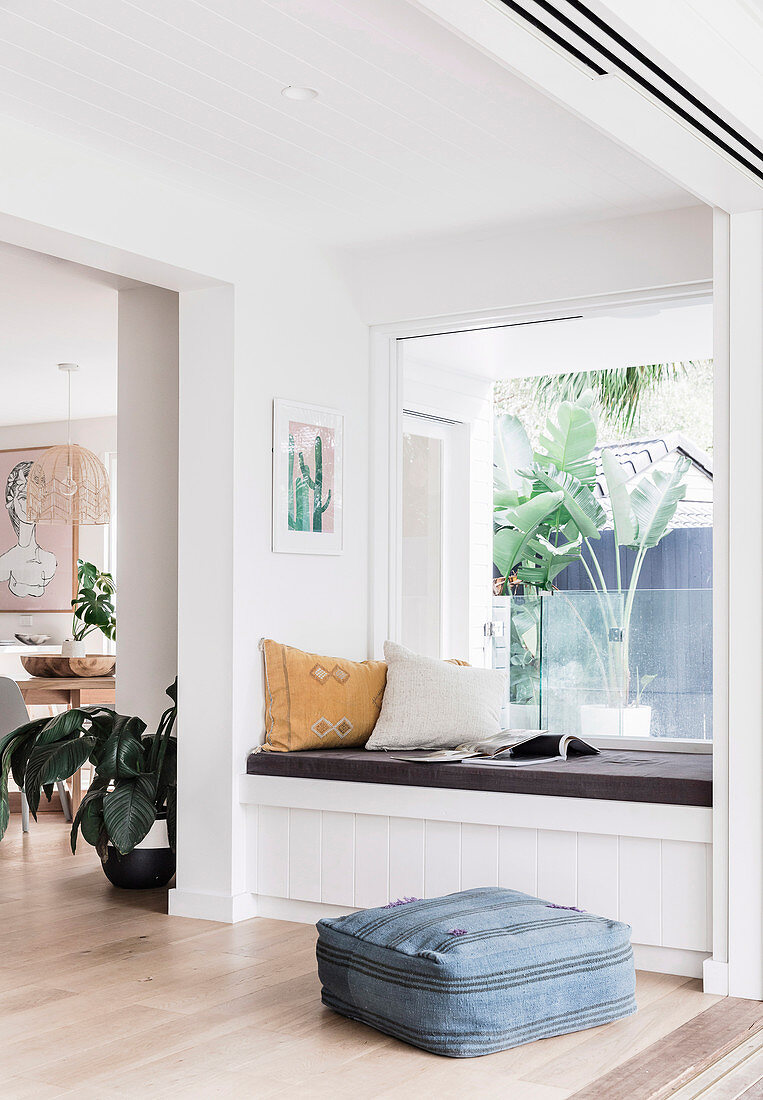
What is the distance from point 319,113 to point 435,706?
1.94 metres

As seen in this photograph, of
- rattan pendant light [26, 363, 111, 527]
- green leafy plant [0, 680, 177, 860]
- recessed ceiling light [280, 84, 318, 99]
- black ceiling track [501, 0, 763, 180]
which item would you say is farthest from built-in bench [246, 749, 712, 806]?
rattan pendant light [26, 363, 111, 527]

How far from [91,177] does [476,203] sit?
124 cm

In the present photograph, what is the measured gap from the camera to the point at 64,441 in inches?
346

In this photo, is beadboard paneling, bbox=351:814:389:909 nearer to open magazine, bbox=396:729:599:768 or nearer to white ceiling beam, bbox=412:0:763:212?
open magazine, bbox=396:729:599:768

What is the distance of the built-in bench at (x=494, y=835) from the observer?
3412 millimetres

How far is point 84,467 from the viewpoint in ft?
23.8

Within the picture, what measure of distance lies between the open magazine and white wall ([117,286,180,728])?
1.20 meters

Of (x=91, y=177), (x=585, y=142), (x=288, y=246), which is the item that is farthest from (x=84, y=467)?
(x=585, y=142)

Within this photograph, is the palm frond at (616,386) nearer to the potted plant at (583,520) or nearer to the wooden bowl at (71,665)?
the potted plant at (583,520)

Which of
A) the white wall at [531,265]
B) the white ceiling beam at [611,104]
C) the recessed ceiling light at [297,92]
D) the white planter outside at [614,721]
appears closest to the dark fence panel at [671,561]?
the white planter outside at [614,721]

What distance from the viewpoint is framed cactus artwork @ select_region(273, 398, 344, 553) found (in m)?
4.25

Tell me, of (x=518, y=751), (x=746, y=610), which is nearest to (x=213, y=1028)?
(x=518, y=751)

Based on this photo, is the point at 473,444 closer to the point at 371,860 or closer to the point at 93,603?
the point at 371,860

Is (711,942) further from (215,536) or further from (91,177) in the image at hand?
(91,177)
